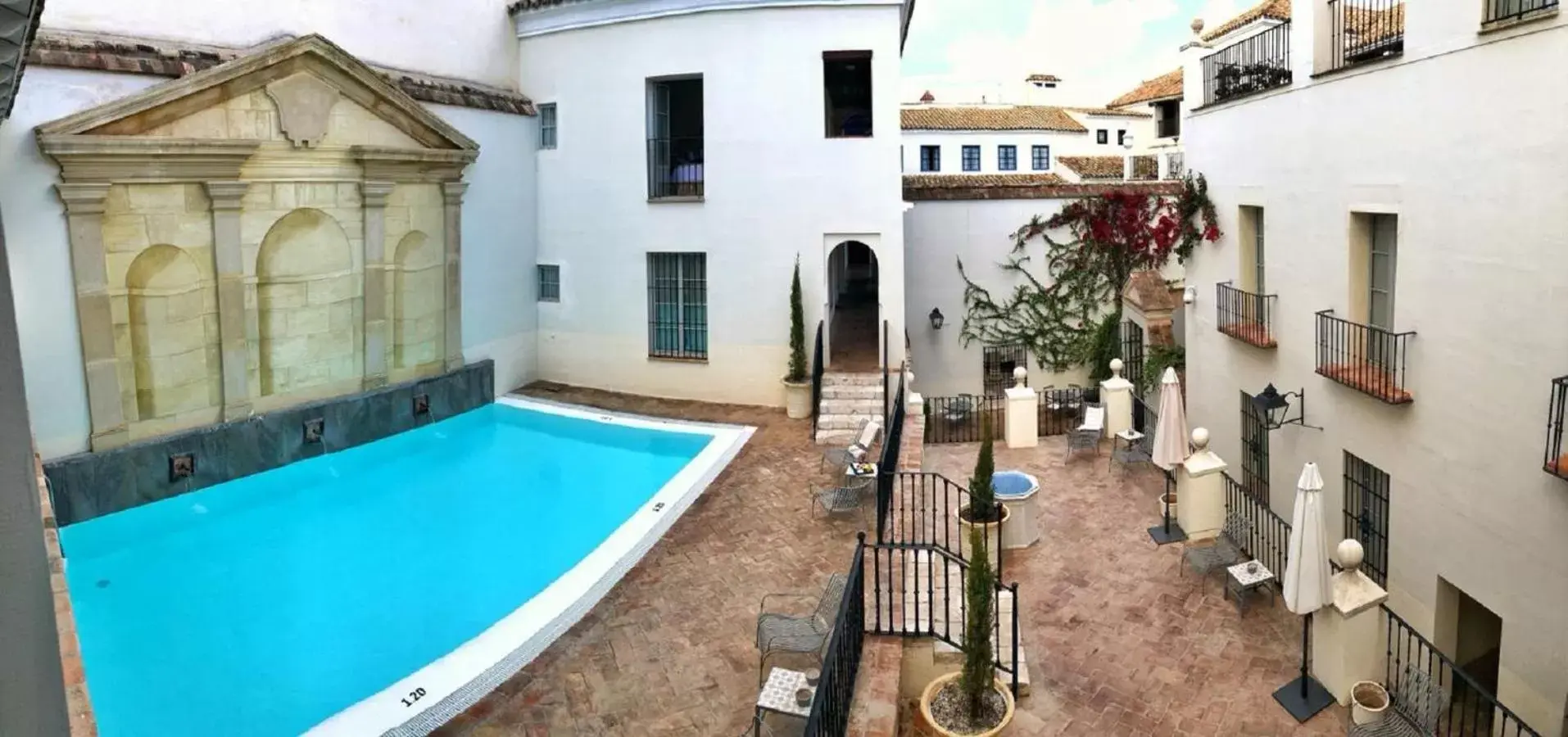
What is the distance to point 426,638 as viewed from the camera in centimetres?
852

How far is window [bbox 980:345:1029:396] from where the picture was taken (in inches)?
854

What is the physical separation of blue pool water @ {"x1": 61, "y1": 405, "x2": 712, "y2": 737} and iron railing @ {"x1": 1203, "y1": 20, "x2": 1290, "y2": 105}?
9115 millimetres

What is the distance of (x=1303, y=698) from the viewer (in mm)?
8062

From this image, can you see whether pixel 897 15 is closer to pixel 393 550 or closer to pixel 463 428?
pixel 463 428

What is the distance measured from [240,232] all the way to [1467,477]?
47.8 ft

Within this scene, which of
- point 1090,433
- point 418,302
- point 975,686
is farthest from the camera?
point 418,302

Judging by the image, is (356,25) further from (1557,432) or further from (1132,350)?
(1132,350)

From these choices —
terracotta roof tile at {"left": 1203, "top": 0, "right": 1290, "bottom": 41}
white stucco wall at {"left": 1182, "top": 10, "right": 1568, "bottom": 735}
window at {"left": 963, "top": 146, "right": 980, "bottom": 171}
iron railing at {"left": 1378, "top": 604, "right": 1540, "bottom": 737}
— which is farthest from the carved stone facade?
window at {"left": 963, "top": 146, "right": 980, "bottom": 171}

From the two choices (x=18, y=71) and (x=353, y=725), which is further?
(x=353, y=725)

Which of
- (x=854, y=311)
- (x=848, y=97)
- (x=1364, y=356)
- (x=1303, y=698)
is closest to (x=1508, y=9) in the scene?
(x=1364, y=356)

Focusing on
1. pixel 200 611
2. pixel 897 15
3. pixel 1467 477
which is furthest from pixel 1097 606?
pixel 897 15

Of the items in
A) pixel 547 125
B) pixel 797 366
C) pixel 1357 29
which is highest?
pixel 547 125

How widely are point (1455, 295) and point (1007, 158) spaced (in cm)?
3386

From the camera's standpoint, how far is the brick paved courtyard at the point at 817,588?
24.2 feet
